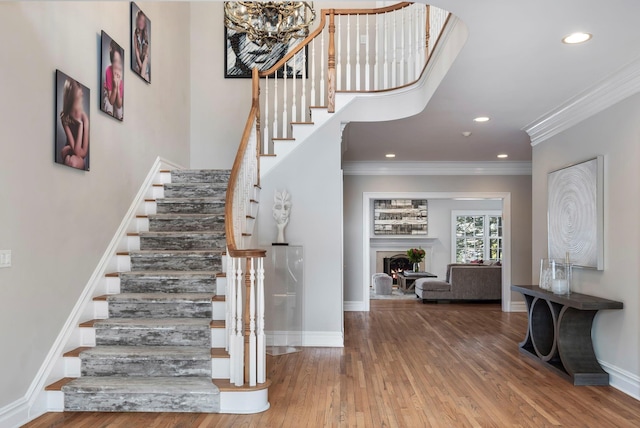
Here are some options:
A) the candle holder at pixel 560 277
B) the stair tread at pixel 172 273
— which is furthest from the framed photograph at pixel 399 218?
the stair tread at pixel 172 273

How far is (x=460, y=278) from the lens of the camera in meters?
9.54

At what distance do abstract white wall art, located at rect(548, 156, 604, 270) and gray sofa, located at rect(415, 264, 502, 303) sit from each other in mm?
4162

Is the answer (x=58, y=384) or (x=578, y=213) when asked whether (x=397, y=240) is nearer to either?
(x=578, y=213)

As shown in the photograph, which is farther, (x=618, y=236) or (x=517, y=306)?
(x=517, y=306)

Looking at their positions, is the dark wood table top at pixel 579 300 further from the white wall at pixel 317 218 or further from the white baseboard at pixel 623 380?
the white wall at pixel 317 218

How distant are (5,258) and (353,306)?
621 centimetres

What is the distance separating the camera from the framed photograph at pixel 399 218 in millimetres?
13742

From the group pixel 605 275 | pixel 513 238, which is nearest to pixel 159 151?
pixel 605 275

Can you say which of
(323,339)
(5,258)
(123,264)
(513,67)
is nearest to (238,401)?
(5,258)

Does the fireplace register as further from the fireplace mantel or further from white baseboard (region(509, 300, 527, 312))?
white baseboard (region(509, 300, 527, 312))

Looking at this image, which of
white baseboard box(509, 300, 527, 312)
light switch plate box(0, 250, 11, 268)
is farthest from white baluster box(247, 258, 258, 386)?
white baseboard box(509, 300, 527, 312)

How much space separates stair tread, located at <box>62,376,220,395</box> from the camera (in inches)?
135

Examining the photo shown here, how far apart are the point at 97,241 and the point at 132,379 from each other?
4.49 feet

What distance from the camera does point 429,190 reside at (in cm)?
893
